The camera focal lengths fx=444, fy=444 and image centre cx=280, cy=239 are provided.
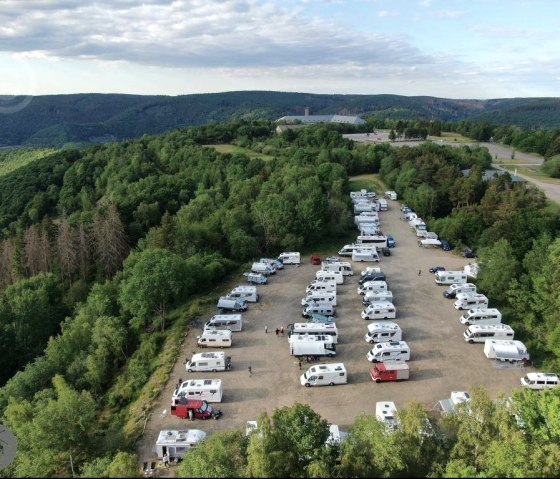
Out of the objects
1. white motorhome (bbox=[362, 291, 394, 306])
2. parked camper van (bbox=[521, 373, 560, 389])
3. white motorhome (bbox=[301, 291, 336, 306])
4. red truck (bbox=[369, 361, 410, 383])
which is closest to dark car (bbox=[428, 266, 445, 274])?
white motorhome (bbox=[362, 291, 394, 306])

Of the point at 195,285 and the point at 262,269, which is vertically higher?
the point at 262,269

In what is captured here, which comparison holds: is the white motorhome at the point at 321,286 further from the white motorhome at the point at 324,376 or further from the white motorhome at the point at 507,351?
the white motorhome at the point at 507,351

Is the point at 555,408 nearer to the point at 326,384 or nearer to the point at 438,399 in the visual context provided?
the point at 438,399

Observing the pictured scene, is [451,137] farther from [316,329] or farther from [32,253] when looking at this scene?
[32,253]

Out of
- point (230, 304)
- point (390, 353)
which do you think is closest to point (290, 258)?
point (230, 304)

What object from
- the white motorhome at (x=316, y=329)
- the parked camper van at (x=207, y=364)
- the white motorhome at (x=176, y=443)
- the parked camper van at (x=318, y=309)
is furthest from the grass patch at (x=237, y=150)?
the white motorhome at (x=176, y=443)

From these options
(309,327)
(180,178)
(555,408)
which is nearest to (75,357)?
(309,327)
